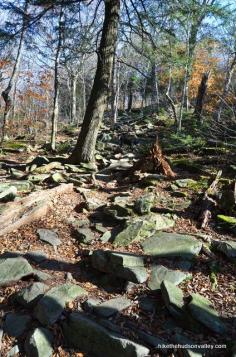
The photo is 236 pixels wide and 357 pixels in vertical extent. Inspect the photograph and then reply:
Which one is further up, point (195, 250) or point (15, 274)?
point (195, 250)

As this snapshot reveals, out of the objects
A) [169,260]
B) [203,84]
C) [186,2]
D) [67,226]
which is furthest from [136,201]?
[203,84]

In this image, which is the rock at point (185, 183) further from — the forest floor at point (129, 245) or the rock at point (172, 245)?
→ the rock at point (172, 245)

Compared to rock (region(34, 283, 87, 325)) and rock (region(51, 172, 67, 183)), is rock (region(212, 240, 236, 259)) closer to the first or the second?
rock (region(34, 283, 87, 325))

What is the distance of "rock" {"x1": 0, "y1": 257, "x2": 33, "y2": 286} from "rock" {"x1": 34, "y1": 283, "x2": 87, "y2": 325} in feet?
1.84

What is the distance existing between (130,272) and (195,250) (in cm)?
105

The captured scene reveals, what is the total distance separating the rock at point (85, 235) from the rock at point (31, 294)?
124 centimetres

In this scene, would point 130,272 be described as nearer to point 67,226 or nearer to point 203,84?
point 67,226

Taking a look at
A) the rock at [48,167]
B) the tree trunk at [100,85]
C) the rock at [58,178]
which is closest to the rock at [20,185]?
the rock at [58,178]

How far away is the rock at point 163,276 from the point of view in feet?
14.3

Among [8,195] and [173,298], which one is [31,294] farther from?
[8,195]

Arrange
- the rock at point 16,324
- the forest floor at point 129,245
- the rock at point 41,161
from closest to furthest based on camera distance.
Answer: the forest floor at point 129,245 → the rock at point 16,324 → the rock at point 41,161

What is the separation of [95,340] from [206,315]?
1.19 meters

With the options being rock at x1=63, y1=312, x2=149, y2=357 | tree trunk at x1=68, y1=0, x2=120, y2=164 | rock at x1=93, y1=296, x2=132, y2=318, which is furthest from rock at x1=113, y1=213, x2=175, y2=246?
tree trunk at x1=68, y1=0, x2=120, y2=164

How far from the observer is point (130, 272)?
4449mm
